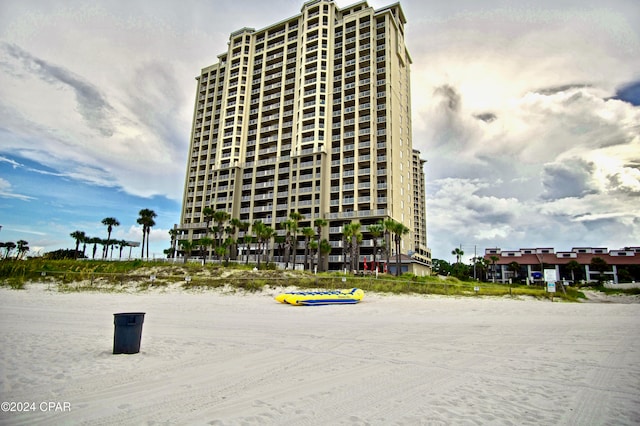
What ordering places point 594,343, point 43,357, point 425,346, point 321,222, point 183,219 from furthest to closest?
point 183,219 < point 321,222 < point 594,343 < point 425,346 < point 43,357

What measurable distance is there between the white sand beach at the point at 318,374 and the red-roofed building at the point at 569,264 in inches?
3102

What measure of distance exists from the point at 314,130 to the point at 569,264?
230 ft

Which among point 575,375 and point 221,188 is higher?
point 221,188

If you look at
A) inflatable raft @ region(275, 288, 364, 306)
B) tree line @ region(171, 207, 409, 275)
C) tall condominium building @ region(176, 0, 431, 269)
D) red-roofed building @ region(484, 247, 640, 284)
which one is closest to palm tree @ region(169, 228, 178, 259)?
tall condominium building @ region(176, 0, 431, 269)

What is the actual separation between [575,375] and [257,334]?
315 inches

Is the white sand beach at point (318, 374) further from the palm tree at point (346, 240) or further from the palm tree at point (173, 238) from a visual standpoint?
the palm tree at point (173, 238)

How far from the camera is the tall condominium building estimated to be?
6538cm

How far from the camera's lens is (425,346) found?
8.68 metres

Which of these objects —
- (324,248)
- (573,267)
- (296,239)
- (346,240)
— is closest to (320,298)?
(346,240)

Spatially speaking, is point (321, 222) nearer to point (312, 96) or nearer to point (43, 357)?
point (312, 96)

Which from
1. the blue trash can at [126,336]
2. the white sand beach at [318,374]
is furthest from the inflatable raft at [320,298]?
the blue trash can at [126,336]

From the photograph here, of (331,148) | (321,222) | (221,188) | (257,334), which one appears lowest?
(257,334)

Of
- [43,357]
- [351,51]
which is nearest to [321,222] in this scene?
[351,51]

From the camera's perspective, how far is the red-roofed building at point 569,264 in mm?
77812
